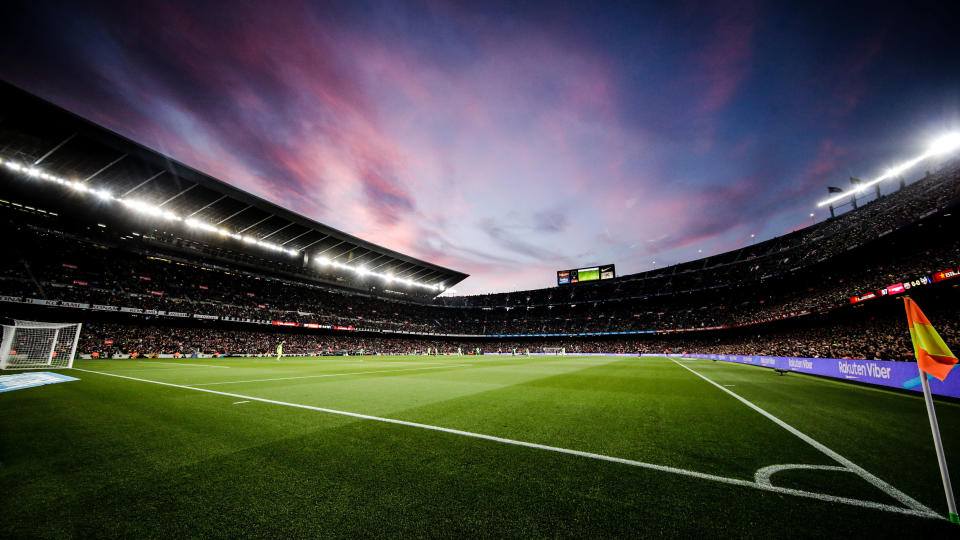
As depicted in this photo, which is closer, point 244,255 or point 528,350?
point 244,255

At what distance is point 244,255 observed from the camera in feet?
128

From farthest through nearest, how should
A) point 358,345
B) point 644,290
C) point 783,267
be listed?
point 644,290 → point 358,345 → point 783,267

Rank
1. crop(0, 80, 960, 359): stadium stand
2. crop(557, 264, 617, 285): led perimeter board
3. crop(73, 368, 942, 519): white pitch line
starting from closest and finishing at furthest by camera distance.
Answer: crop(73, 368, 942, 519): white pitch line < crop(0, 80, 960, 359): stadium stand < crop(557, 264, 617, 285): led perimeter board

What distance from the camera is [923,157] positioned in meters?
24.0

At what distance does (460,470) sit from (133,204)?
140 ft

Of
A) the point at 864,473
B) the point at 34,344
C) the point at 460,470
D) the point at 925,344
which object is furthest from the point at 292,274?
the point at 925,344

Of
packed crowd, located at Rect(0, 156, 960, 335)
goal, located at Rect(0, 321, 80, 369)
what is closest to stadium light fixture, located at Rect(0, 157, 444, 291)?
packed crowd, located at Rect(0, 156, 960, 335)

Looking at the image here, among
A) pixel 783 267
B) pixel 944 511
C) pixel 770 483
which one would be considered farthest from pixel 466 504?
pixel 783 267

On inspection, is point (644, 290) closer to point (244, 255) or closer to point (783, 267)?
point (783, 267)

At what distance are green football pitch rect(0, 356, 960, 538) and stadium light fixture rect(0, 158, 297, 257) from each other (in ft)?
102

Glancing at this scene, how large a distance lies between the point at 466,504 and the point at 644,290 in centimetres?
6175

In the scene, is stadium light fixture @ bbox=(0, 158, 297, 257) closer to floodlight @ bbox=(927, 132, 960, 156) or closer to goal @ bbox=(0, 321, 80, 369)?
goal @ bbox=(0, 321, 80, 369)

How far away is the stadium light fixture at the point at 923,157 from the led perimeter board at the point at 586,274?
84.0ft

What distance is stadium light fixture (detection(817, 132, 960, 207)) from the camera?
21.4m
